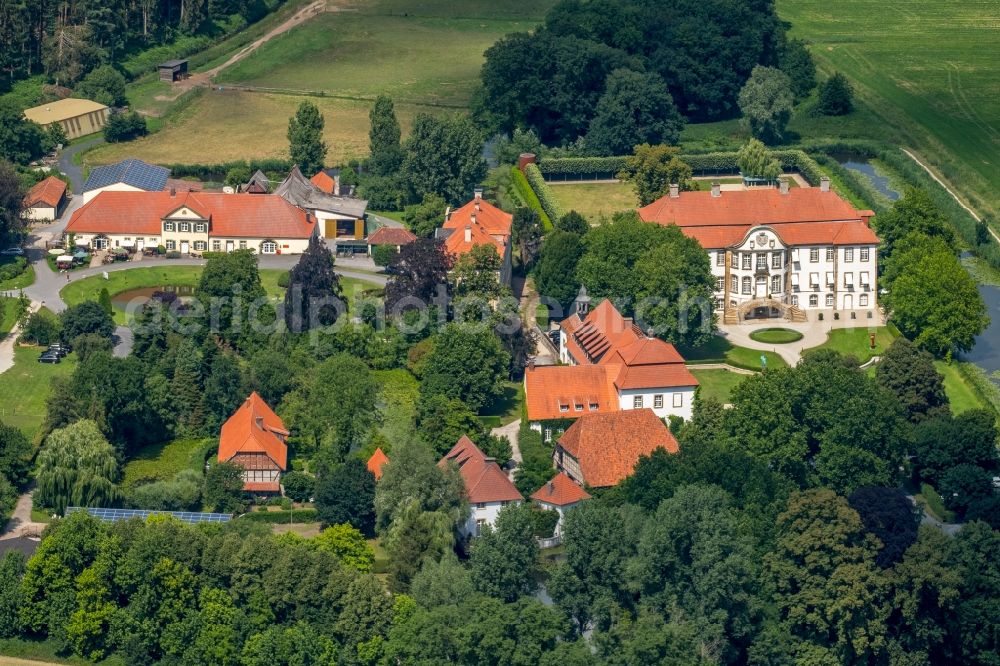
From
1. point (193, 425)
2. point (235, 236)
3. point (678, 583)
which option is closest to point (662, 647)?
point (678, 583)

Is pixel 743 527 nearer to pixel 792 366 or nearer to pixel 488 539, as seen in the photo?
pixel 488 539

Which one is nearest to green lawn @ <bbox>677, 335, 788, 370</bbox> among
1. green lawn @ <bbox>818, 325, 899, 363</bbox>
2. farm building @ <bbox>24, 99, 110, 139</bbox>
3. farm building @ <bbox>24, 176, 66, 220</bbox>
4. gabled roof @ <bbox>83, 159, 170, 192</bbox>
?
green lawn @ <bbox>818, 325, 899, 363</bbox>

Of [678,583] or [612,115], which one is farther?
[612,115]

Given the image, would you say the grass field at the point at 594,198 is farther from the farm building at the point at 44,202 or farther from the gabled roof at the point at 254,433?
the gabled roof at the point at 254,433

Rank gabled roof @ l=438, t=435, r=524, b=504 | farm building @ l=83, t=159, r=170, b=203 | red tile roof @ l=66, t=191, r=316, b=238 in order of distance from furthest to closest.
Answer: farm building @ l=83, t=159, r=170, b=203 < red tile roof @ l=66, t=191, r=316, b=238 < gabled roof @ l=438, t=435, r=524, b=504

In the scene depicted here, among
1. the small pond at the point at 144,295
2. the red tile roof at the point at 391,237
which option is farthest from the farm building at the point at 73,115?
the red tile roof at the point at 391,237

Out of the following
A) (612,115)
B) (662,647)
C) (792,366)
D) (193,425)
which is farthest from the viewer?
(612,115)

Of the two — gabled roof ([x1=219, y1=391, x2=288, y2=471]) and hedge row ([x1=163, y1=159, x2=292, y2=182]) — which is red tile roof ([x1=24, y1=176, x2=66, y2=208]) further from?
gabled roof ([x1=219, y1=391, x2=288, y2=471])
